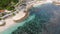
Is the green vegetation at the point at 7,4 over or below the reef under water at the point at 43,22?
over

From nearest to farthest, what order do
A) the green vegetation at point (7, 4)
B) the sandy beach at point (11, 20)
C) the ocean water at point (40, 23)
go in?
1. the ocean water at point (40, 23)
2. the sandy beach at point (11, 20)
3. the green vegetation at point (7, 4)

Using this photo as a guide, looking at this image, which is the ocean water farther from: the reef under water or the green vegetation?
the green vegetation

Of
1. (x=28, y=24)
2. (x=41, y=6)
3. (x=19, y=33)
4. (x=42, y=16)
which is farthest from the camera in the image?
(x=41, y=6)

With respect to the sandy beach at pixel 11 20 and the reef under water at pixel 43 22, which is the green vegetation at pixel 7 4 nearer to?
the sandy beach at pixel 11 20

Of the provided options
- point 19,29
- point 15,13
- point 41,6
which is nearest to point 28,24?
point 19,29

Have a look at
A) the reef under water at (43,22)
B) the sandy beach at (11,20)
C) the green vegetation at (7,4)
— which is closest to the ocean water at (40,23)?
the reef under water at (43,22)

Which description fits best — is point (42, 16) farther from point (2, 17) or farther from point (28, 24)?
point (2, 17)

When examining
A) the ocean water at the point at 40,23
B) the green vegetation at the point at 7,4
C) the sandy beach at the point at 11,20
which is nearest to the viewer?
the ocean water at the point at 40,23

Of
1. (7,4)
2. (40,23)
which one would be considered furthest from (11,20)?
(7,4)
